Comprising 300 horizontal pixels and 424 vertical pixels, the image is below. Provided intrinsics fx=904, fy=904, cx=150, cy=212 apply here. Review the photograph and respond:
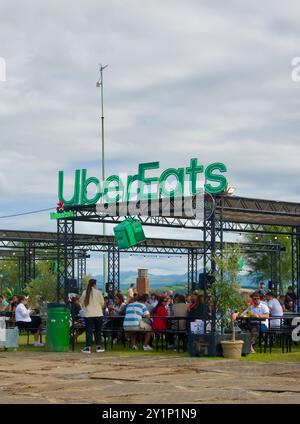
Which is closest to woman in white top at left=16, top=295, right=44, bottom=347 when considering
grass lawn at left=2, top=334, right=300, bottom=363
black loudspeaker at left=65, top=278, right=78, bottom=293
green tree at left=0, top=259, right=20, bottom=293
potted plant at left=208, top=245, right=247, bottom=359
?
grass lawn at left=2, top=334, right=300, bottom=363

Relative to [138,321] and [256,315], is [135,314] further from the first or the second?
[256,315]

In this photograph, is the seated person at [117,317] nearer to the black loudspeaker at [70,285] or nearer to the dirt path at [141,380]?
the black loudspeaker at [70,285]

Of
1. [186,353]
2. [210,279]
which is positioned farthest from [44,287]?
[210,279]

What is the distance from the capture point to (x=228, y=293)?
18.8 metres

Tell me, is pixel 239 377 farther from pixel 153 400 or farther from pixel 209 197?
pixel 209 197

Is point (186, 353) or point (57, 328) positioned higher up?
point (57, 328)

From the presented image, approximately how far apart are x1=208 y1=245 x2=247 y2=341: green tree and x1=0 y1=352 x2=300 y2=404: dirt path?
1378 millimetres

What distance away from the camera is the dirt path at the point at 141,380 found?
38.8ft

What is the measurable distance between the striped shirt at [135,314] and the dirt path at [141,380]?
2.07 m

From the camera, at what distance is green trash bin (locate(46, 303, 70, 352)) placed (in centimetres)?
2069

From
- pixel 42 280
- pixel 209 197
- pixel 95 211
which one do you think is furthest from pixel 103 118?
pixel 209 197

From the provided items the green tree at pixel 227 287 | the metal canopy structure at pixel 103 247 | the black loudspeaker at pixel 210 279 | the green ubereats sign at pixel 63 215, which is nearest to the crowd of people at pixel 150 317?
the black loudspeaker at pixel 210 279

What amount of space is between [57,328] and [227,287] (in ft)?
14.2
